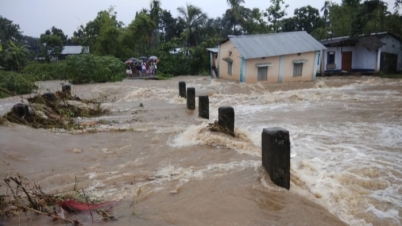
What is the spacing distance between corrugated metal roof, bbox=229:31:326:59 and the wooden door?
5.50m

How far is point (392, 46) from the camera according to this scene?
2770 cm

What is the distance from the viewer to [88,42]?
3472 centimetres

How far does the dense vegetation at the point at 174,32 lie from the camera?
25.7 m

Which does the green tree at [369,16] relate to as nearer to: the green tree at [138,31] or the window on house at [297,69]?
the window on house at [297,69]

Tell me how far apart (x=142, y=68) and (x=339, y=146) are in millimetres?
22192

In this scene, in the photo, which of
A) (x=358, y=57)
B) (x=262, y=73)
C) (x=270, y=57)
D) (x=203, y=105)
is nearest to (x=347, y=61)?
(x=358, y=57)

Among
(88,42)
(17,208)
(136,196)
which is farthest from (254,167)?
(88,42)

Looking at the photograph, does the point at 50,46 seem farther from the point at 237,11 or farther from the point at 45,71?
the point at 237,11

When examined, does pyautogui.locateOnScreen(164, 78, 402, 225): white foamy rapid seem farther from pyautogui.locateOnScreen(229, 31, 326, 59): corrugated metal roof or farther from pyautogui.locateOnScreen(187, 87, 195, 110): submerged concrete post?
pyautogui.locateOnScreen(229, 31, 326, 59): corrugated metal roof

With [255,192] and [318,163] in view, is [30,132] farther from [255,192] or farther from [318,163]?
[318,163]

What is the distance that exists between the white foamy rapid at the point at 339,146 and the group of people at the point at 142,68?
1419 centimetres

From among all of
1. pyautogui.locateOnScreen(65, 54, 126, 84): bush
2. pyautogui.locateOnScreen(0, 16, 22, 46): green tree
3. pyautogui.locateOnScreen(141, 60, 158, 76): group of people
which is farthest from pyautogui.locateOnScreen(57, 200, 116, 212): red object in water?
pyautogui.locateOnScreen(0, 16, 22, 46): green tree

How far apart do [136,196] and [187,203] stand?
0.69m

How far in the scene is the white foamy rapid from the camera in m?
4.60
